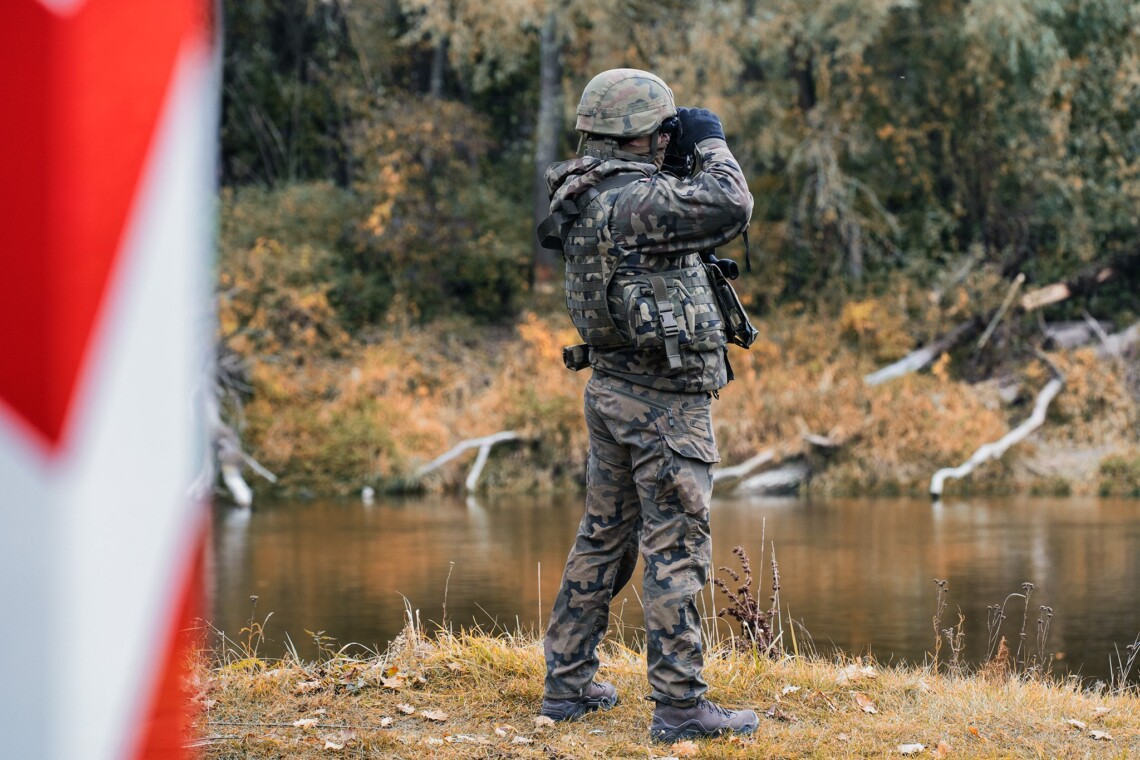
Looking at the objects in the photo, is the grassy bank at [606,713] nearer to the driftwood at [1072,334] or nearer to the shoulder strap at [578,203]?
the shoulder strap at [578,203]

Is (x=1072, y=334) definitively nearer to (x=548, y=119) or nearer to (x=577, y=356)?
(x=548, y=119)

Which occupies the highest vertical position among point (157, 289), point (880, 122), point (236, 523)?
point (880, 122)

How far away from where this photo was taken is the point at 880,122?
1579cm

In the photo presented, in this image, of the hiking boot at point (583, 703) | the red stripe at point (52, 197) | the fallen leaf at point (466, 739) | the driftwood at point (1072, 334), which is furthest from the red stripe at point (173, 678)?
the driftwood at point (1072, 334)

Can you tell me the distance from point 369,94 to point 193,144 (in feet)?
59.8

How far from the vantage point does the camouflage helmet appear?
3.58 m

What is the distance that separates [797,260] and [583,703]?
41.5 feet

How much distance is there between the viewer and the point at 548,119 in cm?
1669

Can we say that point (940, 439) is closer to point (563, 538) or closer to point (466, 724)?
point (563, 538)

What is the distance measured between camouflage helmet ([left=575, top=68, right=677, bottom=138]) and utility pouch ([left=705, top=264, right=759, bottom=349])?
1.44 feet

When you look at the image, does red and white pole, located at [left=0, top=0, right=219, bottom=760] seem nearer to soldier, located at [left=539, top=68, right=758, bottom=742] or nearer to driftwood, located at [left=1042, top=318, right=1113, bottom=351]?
soldier, located at [left=539, top=68, right=758, bottom=742]

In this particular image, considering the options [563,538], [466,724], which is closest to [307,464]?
[563,538]

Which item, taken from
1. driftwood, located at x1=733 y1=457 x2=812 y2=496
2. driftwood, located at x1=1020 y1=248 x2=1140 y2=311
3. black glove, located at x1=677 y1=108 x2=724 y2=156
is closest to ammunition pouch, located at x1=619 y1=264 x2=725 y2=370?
black glove, located at x1=677 y1=108 x2=724 y2=156

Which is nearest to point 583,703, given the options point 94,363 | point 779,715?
point 779,715
